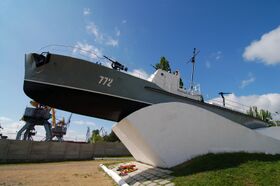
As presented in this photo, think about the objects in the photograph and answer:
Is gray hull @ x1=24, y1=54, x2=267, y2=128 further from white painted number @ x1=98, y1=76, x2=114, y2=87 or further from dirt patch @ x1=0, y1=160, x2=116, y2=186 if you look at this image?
dirt patch @ x1=0, y1=160, x2=116, y2=186

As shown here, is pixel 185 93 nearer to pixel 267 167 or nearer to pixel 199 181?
pixel 267 167

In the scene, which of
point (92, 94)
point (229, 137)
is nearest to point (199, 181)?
point (229, 137)

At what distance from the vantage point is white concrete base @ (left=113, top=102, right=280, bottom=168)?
7184mm

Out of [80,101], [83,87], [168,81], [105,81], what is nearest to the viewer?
[83,87]

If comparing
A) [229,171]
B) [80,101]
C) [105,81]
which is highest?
[105,81]

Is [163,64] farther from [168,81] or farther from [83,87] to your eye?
[83,87]

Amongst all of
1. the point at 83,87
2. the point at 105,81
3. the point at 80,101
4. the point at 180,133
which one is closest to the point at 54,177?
the point at 80,101

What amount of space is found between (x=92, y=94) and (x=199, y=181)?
518 centimetres

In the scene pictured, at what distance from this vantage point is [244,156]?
735cm

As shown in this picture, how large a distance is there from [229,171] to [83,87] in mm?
5964

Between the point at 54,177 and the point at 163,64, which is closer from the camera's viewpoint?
the point at 54,177

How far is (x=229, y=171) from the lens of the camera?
5.91 meters

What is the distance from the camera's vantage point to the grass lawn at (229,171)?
522cm

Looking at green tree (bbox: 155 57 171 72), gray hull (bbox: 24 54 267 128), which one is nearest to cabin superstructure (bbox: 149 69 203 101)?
gray hull (bbox: 24 54 267 128)
